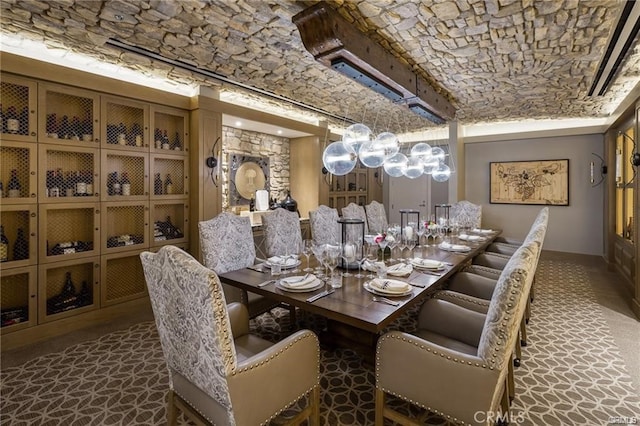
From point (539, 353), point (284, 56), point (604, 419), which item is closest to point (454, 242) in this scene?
point (539, 353)

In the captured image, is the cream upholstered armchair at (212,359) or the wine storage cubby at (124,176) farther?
the wine storage cubby at (124,176)

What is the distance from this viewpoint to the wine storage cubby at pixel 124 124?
10.8ft

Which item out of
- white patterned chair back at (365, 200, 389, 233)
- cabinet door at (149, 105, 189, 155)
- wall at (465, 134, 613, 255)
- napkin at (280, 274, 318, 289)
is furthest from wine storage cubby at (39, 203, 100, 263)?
wall at (465, 134, 613, 255)

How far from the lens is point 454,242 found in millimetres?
3627

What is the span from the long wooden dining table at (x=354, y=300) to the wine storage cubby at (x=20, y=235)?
1953mm

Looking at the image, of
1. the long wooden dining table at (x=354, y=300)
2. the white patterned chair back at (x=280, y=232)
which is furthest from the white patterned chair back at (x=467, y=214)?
the white patterned chair back at (x=280, y=232)

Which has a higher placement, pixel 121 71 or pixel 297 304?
pixel 121 71

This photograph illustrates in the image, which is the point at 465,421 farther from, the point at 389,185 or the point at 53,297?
the point at 389,185

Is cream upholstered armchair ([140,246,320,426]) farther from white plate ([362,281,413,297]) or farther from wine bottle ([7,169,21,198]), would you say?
wine bottle ([7,169,21,198])

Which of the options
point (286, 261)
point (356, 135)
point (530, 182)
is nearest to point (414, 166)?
point (356, 135)

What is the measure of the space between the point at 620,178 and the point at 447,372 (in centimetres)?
549

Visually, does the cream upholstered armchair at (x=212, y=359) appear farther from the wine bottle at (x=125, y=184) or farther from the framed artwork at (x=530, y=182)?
the framed artwork at (x=530, y=182)

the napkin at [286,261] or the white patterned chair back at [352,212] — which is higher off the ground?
the white patterned chair back at [352,212]

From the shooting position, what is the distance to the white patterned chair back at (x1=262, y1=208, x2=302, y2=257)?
10.7 ft
